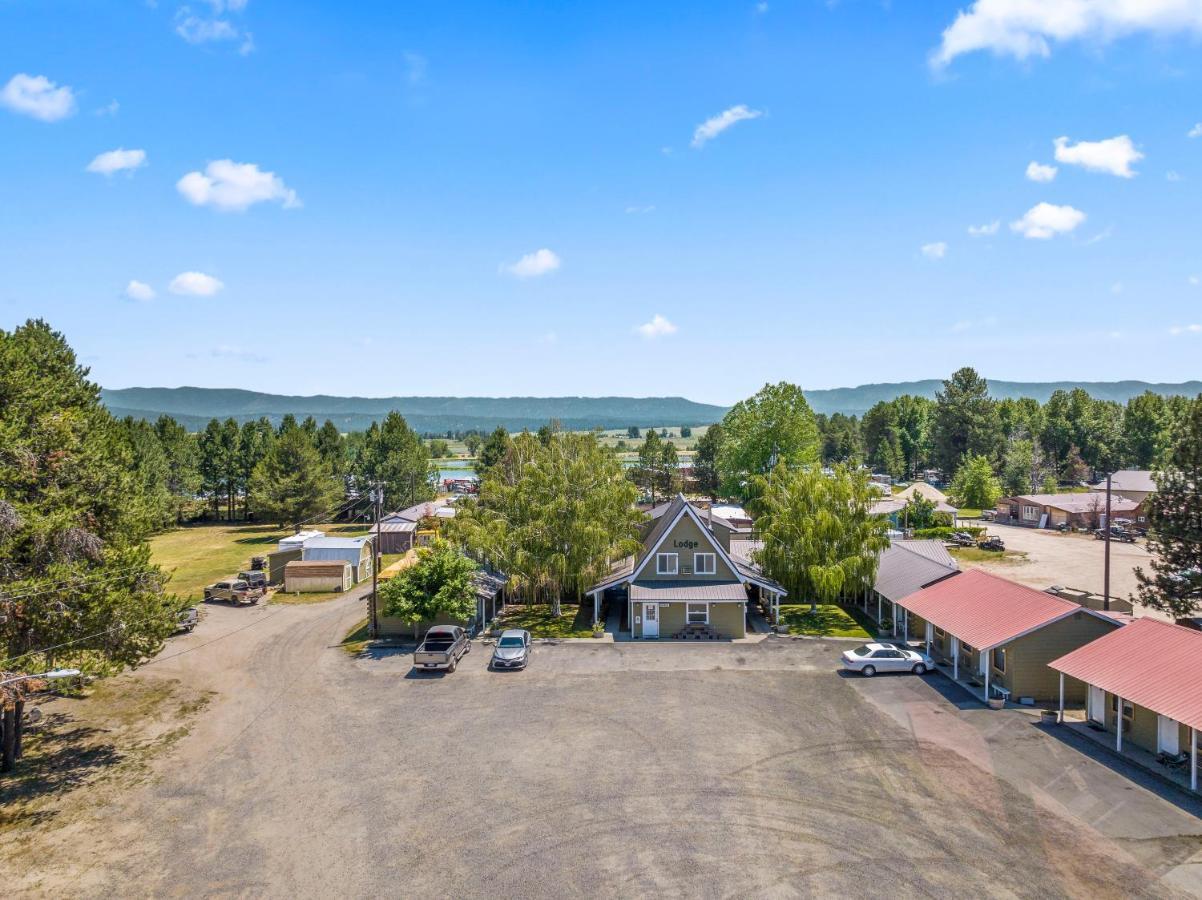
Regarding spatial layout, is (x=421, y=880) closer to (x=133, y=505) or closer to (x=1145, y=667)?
(x=133, y=505)

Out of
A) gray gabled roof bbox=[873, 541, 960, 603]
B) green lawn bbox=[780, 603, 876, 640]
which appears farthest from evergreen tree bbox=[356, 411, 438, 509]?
gray gabled roof bbox=[873, 541, 960, 603]

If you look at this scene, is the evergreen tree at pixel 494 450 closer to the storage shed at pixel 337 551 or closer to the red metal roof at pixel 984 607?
the storage shed at pixel 337 551

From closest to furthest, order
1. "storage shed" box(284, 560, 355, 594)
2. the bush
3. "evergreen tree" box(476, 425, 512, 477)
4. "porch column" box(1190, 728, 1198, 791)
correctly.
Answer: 1. "porch column" box(1190, 728, 1198, 791)
2. "storage shed" box(284, 560, 355, 594)
3. the bush
4. "evergreen tree" box(476, 425, 512, 477)

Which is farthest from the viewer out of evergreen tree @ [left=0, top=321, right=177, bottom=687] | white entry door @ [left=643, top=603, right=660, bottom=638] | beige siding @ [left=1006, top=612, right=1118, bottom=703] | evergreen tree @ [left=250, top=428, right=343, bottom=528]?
evergreen tree @ [left=250, top=428, right=343, bottom=528]

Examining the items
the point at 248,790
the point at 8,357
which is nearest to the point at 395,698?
the point at 248,790

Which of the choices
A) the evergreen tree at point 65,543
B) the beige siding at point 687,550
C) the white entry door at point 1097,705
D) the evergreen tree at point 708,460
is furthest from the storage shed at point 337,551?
the evergreen tree at point 708,460

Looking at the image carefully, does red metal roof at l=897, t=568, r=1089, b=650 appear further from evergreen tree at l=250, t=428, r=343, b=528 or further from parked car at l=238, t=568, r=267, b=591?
evergreen tree at l=250, t=428, r=343, b=528
